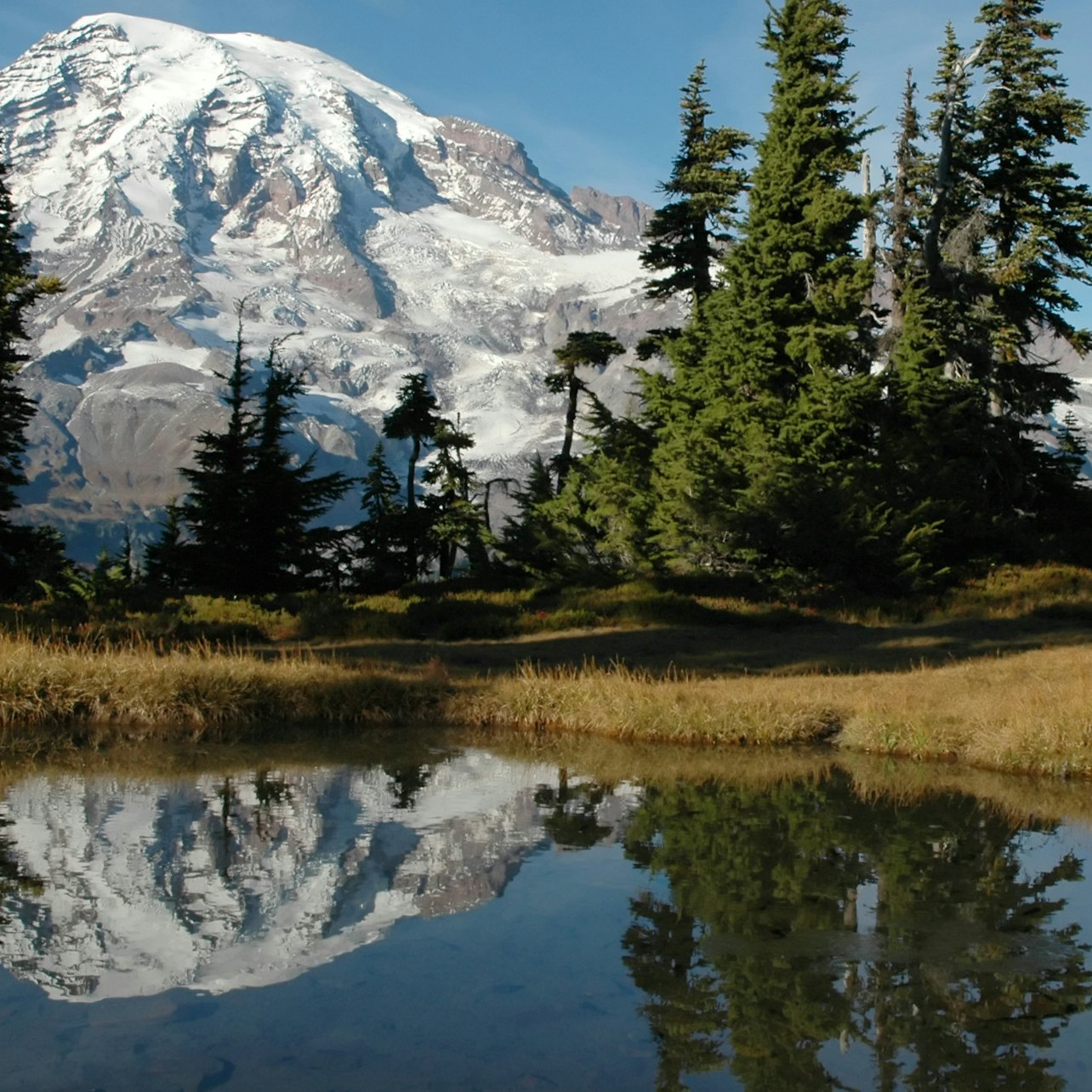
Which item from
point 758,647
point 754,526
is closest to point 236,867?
point 758,647

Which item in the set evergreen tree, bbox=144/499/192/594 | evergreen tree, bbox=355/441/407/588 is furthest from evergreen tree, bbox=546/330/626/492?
evergreen tree, bbox=144/499/192/594

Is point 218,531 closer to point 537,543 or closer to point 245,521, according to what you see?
point 245,521

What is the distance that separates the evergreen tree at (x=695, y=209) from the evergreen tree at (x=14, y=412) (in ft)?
66.7

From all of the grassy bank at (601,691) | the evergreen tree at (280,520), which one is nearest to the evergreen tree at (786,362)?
the grassy bank at (601,691)

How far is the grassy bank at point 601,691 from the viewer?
16.2m

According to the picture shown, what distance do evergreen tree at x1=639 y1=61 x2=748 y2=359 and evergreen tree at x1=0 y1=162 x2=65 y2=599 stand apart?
20.3m

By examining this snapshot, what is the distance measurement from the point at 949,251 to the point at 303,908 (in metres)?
38.2

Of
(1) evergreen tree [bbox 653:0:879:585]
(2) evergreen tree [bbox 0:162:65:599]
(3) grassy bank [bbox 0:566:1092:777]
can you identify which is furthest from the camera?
(2) evergreen tree [bbox 0:162:65:599]

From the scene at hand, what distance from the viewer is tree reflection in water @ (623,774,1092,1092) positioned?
6879mm

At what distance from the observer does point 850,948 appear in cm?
852

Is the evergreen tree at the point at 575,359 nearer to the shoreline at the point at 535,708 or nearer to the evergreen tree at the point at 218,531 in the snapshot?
the evergreen tree at the point at 218,531

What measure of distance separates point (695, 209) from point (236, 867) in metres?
36.0

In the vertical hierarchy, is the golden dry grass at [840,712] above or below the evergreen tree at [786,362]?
below

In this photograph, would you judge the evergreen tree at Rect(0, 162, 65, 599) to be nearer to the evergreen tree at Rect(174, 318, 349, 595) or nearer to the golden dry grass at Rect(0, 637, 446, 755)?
the evergreen tree at Rect(174, 318, 349, 595)
